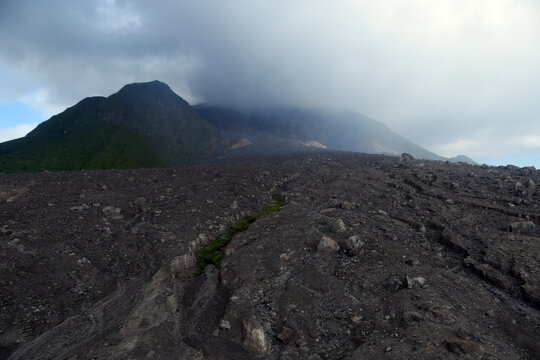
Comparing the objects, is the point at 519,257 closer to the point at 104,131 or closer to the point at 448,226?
the point at 448,226

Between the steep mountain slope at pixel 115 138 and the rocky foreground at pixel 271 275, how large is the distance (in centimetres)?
11654

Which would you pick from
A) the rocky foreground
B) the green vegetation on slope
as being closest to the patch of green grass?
the rocky foreground

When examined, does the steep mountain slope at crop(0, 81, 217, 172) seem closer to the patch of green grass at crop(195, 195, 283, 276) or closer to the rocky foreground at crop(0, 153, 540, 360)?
the rocky foreground at crop(0, 153, 540, 360)

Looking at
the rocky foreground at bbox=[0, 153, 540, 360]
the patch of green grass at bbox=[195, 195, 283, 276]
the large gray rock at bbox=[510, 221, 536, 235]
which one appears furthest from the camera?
the patch of green grass at bbox=[195, 195, 283, 276]

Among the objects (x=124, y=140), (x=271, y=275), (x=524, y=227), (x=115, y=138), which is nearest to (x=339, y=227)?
(x=271, y=275)

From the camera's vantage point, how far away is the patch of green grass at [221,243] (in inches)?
1064

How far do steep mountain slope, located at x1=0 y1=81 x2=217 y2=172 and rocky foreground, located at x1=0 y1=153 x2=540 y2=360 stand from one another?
117 metres

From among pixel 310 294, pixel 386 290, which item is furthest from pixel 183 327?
pixel 386 290

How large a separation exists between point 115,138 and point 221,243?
6412 inches

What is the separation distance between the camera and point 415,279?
64.8 ft

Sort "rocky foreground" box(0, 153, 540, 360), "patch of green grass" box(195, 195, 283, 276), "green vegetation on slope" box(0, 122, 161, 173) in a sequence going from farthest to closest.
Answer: "green vegetation on slope" box(0, 122, 161, 173) < "patch of green grass" box(195, 195, 283, 276) < "rocky foreground" box(0, 153, 540, 360)

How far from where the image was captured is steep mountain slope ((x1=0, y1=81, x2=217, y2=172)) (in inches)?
5497

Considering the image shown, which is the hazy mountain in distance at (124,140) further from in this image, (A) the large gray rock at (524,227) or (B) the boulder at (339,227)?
(A) the large gray rock at (524,227)

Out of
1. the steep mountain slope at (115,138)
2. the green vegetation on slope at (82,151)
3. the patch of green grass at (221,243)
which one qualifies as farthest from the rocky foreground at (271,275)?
the steep mountain slope at (115,138)
